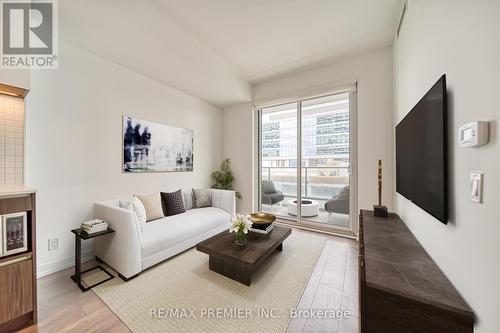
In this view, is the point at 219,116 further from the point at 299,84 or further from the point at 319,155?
the point at 319,155

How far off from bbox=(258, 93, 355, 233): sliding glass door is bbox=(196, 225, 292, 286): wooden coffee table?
1605 millimetres

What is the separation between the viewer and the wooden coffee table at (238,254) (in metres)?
1.81

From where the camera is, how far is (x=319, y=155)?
3.62 meters

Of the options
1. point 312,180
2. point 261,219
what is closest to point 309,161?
point 312,180

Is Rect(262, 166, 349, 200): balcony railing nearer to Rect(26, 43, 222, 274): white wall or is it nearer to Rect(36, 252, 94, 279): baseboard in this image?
Rect(26, 43, 222, 274): white wall

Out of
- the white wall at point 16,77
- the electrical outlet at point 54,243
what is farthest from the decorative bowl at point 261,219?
the white wall at point 16,77

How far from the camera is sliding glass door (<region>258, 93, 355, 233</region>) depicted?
3.38m

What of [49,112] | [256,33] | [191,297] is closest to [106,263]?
[191,297]

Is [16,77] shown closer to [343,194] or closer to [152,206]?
[152,206]

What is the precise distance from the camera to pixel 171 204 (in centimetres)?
304

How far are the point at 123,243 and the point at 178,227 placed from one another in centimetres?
66

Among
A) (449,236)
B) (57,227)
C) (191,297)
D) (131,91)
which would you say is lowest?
(191,297)

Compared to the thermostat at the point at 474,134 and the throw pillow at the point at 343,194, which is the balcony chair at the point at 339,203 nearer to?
the throw pillow at the point at 343,194

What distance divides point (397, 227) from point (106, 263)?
331cm
